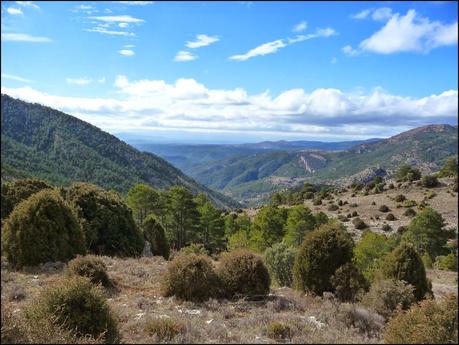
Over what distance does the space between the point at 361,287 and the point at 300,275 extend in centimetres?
172

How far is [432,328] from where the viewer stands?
5156 mm

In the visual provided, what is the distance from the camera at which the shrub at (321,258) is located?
1130 cm

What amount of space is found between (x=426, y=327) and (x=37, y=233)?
1167cm

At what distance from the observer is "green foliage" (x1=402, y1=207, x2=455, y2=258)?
3172cm

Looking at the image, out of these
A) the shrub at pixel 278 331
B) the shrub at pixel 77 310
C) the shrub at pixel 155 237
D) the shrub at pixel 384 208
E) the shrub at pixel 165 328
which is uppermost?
the shrub at pixel 77 310

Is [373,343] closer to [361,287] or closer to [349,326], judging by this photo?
[349,326]

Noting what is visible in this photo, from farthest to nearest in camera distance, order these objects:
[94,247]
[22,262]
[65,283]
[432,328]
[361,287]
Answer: [94,247] → [22,262] → [361,287] → [65,283] → [432,328]

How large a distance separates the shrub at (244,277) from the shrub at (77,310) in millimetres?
4830

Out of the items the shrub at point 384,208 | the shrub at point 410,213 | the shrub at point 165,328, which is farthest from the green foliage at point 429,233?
the shrub at point 165,328

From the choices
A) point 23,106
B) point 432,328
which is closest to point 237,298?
point 432,328

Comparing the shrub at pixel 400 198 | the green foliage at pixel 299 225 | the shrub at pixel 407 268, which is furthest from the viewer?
the shrub at pixel 400 198

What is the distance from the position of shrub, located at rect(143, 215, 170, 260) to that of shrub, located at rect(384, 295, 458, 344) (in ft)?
64.2

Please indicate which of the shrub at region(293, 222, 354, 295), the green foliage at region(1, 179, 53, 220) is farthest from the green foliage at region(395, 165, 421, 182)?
the green foliage at region(1, 179, 53, 220)

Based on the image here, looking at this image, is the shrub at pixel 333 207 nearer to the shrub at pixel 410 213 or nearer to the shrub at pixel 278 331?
the shrub at pixel 410 213
